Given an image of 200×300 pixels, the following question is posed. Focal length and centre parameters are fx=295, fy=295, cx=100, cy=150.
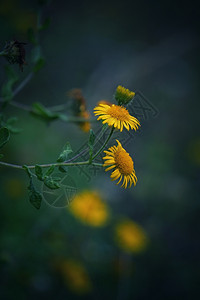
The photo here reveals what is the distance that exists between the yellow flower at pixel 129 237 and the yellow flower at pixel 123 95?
2.17 meters

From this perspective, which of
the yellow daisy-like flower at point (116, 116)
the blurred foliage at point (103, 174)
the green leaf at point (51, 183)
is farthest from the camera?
the blurred foliage at point (103, 174)

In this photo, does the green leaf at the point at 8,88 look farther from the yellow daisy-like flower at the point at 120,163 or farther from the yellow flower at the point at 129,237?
the yellow flower at the point at 129,237

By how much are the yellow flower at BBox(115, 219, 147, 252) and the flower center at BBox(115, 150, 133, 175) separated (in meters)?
2.06

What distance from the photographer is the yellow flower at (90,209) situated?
2.69 metres

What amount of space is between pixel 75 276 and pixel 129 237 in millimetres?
684

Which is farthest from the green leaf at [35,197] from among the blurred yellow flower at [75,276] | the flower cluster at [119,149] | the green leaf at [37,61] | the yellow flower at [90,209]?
the blurred yellow flower at [75,276]

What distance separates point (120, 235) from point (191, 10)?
510 cm

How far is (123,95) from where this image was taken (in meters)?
1.20

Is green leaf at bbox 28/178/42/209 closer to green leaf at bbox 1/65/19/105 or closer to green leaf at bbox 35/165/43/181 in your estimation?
green leaf at bbox 35/165/43/181

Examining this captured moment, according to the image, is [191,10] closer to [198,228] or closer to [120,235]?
[198,228]

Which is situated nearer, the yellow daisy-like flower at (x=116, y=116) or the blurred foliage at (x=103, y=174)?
the yellow daisy-like flower at (x=116, y=116)

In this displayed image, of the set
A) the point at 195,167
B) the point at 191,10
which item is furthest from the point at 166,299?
the point at 191,10

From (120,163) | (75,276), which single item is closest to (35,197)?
(120,163)

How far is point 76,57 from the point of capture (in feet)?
16.8
